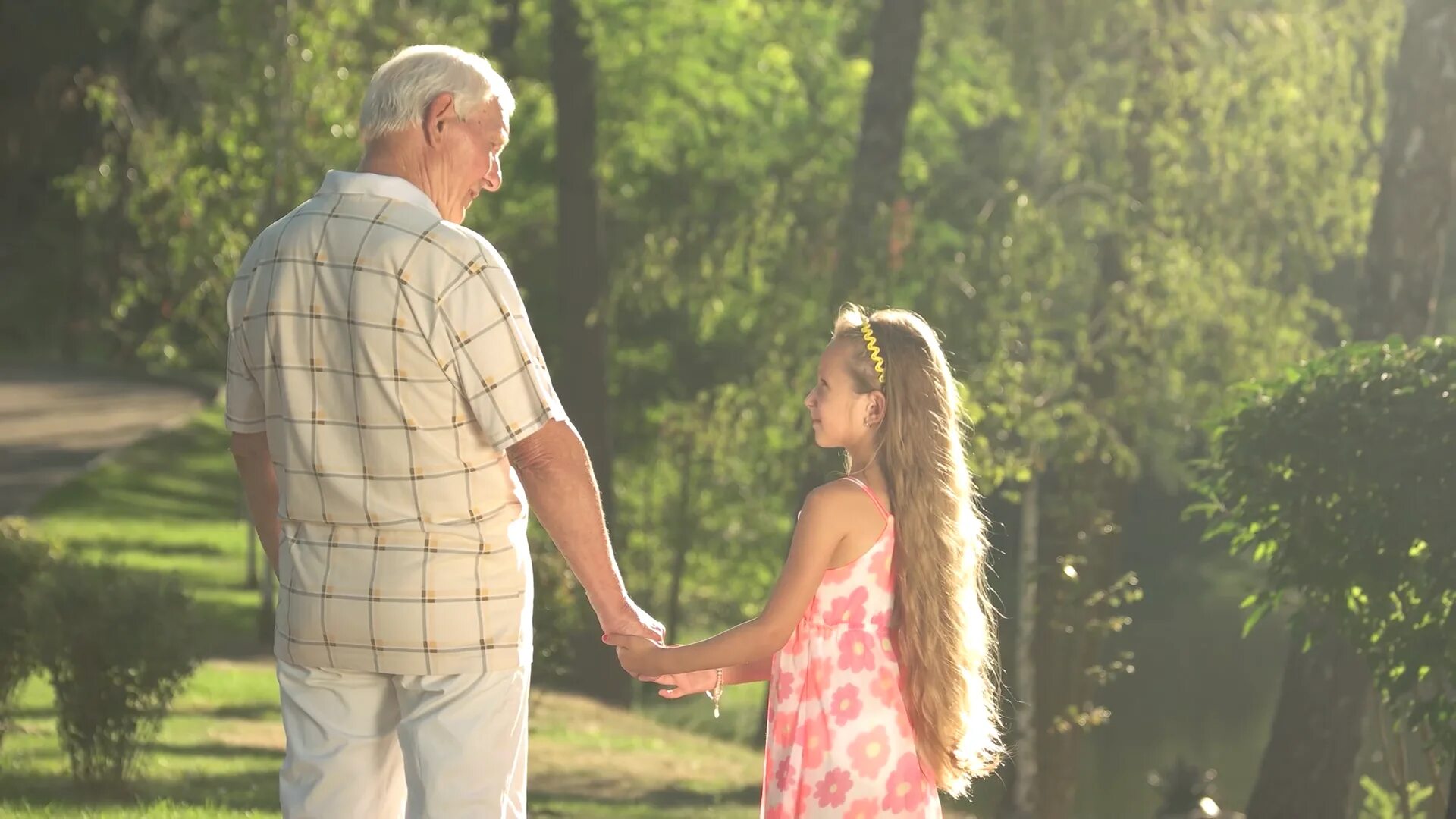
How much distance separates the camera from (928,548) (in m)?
4.40

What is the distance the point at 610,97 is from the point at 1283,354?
38.4 ft

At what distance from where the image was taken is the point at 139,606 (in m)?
8.45

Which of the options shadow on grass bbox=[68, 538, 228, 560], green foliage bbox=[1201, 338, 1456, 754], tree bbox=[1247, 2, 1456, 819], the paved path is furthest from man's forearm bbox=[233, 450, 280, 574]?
the paved path

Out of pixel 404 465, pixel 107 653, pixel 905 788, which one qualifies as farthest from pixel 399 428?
pixel 107 653

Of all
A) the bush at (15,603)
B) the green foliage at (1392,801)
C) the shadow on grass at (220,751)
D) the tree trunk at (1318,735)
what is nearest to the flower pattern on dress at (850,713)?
the bush at (15,603)

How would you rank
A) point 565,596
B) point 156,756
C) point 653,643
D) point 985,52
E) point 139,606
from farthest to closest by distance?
1. point 985,52
2. point 565,596
3. point 156,756
4. point 139,606
5. point 653,643

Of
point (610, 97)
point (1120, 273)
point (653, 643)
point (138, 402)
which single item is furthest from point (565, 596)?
point (138, 402)

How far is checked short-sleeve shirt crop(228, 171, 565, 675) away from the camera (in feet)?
12.0

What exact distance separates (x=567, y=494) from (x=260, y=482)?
2.72 ft

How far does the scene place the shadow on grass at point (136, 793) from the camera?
848 centimetres

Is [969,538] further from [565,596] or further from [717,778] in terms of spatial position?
[717,778]

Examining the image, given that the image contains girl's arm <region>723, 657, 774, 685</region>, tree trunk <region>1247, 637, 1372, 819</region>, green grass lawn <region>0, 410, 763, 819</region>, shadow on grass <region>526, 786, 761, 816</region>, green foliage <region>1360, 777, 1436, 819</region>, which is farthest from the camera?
shadow on grass <region>526, 786, 761, 816</region>

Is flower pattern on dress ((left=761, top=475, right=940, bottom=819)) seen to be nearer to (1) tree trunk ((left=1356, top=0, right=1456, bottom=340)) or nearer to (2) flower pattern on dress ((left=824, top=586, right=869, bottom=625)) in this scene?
(2) flower pattern on dress ((left=824, top=586, right=869, bottom=625))

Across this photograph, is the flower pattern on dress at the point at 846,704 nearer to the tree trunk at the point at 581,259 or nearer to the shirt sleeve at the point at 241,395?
the shirt sleeve at the point at 241,395
